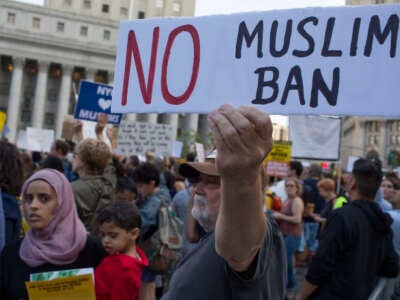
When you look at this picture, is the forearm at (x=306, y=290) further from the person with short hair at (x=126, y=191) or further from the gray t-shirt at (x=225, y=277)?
the person with short hair at (x=126, y=191)

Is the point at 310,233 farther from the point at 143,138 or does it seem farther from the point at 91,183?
the point at 91,183

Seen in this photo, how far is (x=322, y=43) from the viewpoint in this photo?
6.69ft

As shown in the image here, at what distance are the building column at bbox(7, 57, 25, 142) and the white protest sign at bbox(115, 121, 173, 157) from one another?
4407 centimetres

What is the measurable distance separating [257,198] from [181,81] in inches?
46.3

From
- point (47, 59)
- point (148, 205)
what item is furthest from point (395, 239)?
point (47, 59)

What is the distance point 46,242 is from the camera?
2.65 m

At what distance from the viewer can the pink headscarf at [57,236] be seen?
2.60m

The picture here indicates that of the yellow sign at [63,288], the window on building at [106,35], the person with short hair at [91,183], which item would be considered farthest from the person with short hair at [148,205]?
the window on building at [106,35]

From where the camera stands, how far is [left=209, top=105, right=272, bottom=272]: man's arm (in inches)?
42.7

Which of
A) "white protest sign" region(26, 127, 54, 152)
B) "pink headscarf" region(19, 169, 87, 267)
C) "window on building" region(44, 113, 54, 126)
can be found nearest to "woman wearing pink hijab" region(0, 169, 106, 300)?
"pink headscarf" region(19, 169, 87, 267)

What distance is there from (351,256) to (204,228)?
1.50m

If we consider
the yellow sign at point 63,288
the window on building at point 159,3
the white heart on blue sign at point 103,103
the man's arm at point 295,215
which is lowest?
the yellow sign at point 63,288

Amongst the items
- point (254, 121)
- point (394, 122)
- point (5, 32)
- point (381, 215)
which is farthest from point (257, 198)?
point (394, 122)

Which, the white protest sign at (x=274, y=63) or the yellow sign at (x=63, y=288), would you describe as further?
the yellow sign at (x=63, y=288)
